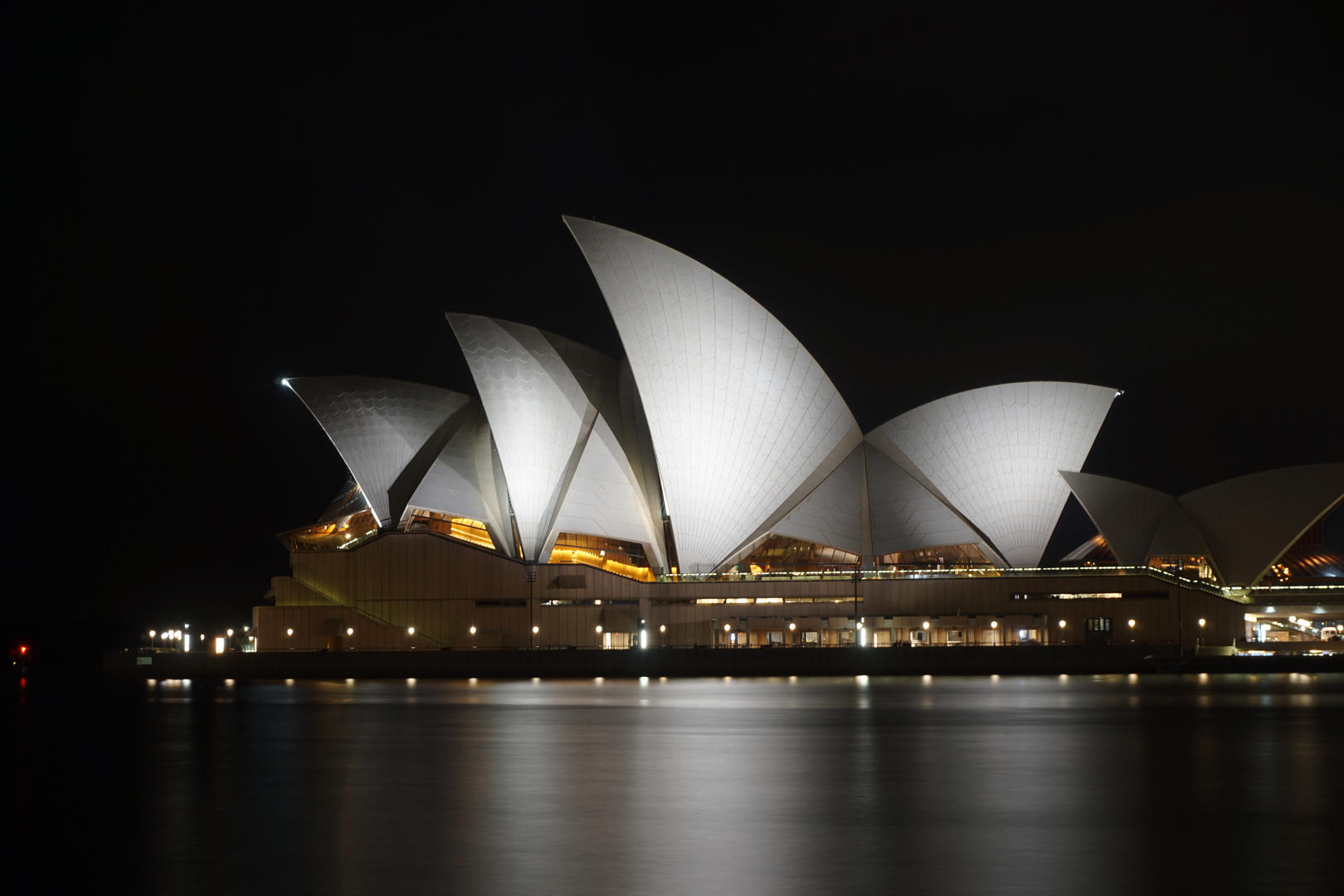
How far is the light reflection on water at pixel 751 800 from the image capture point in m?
10.3

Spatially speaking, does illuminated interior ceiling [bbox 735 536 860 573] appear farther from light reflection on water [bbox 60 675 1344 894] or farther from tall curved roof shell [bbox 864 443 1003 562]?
light reflection on water [bbox 60 675 1344 894]

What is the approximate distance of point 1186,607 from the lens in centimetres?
5516

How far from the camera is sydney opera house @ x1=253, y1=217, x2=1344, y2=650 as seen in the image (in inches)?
2117

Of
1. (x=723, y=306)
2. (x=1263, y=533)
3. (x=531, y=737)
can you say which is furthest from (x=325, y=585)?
(x=1263, y=533)

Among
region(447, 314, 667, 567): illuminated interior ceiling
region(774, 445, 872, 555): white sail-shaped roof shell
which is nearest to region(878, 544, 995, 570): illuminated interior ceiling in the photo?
region(774, 445, 872, 555): white sail-shaped roof shell

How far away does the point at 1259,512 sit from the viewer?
59.4 meters

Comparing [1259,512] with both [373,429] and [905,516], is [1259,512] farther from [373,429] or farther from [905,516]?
[373,429]

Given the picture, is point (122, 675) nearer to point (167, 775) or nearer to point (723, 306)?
point (723, 306)

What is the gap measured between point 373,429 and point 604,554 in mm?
11846

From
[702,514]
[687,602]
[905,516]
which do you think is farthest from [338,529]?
[905,516]

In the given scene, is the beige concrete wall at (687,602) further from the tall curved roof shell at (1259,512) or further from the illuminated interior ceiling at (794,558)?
the tall curved roof shell at (1259,512)

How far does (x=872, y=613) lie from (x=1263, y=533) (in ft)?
64.0

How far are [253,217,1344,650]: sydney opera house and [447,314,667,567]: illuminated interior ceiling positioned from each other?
0.28 ft

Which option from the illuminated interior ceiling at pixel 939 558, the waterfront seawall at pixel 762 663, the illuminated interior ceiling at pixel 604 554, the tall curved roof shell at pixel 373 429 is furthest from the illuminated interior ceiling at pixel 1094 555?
the tall curved roof shell at pixel 373 429
